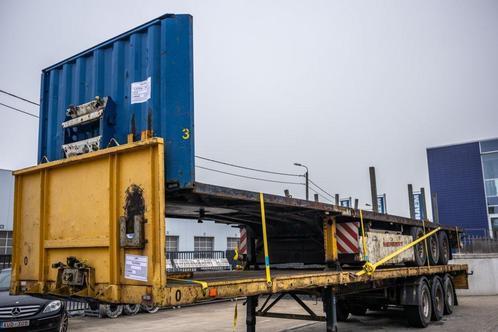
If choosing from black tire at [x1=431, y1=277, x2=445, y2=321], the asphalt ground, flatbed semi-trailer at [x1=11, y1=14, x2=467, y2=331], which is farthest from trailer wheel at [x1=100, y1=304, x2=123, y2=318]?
black tire at [x1=431, y1=277, x2=445, y2=321]

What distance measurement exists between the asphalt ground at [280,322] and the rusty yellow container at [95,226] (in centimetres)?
684

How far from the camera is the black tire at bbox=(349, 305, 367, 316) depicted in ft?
39.1

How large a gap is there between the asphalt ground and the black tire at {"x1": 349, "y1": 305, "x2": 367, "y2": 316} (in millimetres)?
134

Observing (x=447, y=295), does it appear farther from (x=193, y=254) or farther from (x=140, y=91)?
(x=193, y=254)

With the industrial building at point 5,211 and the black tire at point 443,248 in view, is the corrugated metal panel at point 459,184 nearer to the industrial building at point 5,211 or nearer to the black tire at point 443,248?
the black tire at point 443,248

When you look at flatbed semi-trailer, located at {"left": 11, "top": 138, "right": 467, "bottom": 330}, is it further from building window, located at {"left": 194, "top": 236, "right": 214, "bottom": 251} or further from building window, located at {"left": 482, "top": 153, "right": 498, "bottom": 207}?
building window, located at {"left": 482, "top": 153, "right": 498, "bottom": 207}

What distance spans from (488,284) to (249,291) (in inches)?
674

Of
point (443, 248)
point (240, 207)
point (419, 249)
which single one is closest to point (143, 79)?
point (240, 207)

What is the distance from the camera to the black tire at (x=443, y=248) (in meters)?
12.4

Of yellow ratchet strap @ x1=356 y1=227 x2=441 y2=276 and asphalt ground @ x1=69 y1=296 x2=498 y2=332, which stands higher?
yellow ratchet strap @ x1=356 y1=227 x2=441 y2=276

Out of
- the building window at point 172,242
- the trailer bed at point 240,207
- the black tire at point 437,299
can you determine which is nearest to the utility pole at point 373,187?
the building window at point 172,242

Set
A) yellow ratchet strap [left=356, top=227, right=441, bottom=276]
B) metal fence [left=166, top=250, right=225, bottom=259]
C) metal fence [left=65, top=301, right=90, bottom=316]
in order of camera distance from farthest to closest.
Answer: metal fence [left=166, top=250, right=225, bottom=259]
metal fence [left=65, top=301, right=90, bottom=316]
yellow ratchet strap [left=356, top=227, right=441, bottom=276]

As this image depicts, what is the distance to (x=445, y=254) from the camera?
41.7 feet

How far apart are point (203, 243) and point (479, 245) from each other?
19502 millimetres
